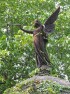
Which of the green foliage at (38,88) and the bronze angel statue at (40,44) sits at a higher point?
the bronze angel statue at (40,44)

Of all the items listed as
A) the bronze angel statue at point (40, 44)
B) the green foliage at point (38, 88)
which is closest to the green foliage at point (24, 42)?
the bronze angel statue at point (40, 44)

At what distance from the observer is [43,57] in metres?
11.1

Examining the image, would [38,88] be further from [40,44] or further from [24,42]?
[24,42]

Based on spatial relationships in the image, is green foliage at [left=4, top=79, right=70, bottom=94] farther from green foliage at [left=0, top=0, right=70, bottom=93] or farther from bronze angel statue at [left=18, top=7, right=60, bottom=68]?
green foliage at [left=0, top=0, right=70, bottom=93]

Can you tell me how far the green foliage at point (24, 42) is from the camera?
50.6ft

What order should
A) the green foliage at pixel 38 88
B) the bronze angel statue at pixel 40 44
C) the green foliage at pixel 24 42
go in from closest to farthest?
the green foliage at pixel 38 88, the bronze angel statue at pixel 40 44, the green foliage at pixel 24 42

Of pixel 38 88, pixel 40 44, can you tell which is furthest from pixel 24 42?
pixel 38 88

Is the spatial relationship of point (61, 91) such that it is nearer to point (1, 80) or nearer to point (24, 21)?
point (1, 80)

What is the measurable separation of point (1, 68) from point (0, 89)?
1.56 metres

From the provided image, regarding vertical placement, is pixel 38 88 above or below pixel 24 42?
below

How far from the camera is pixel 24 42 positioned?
1498 centimetres

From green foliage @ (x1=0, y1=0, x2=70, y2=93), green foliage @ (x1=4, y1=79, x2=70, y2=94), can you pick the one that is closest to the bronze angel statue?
green foliage @ (x1=4, y1=79, x2=70, y2=94)

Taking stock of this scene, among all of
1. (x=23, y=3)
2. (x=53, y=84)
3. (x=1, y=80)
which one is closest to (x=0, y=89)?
(x=1, y=80)

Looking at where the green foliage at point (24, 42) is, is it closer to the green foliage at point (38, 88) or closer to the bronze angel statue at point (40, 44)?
the bronze angel statue at point (40, 44)
